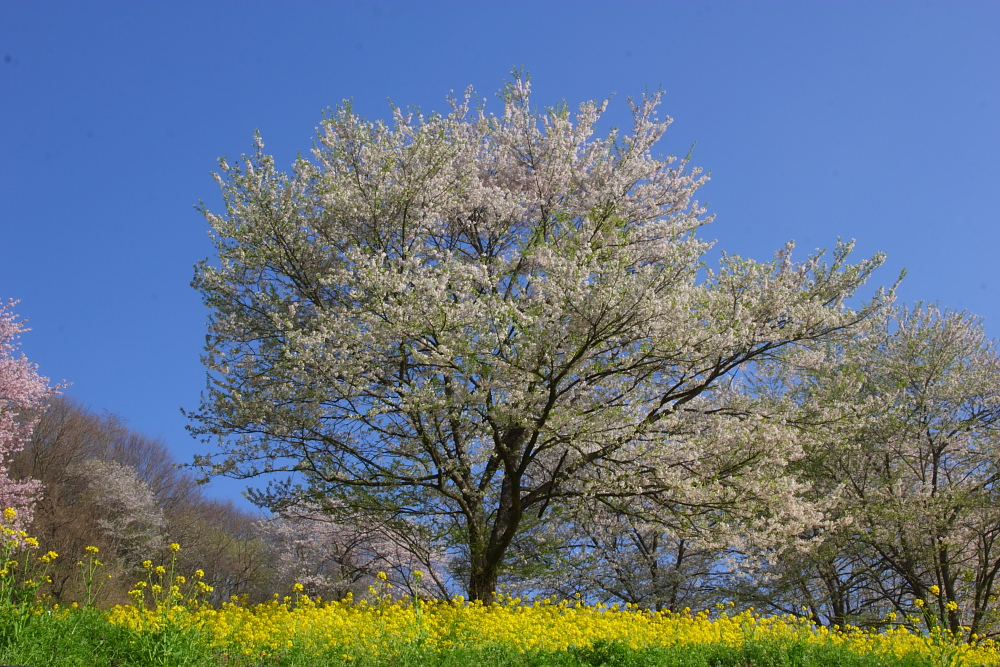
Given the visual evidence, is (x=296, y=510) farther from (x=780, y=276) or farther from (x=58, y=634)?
(x=780, y=276)

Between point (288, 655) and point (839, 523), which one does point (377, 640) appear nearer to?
point (288, 655)

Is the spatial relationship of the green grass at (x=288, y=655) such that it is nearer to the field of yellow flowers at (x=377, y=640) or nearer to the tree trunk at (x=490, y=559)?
the field of yellow flowers at (x=377, y=640)

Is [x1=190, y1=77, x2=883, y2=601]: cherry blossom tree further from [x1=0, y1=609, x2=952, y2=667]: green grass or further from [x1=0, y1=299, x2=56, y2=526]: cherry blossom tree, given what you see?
[x1=0, y1=299, x2=56, y2=526]: cherry blossom tree

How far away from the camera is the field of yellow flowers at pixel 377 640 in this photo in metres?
5.82

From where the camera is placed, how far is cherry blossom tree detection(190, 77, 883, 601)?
30.1ft

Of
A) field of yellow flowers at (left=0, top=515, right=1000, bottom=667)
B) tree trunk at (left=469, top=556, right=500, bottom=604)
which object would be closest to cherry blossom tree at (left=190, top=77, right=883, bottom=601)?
tree trunk at (left=469, top=556, right=500, bottom=604)

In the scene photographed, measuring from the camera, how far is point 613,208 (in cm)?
1109

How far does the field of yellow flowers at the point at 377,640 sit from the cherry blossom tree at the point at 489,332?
230cm

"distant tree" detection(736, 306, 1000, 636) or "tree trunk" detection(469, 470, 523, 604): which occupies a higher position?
"distant tree" detection(736, 306, 1000, 636)

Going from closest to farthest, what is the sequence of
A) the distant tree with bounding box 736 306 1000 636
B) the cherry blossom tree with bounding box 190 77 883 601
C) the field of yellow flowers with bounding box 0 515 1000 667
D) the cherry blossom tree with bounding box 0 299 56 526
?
the field of yellow flowers with bounding box 0 515 1000 667, the cherry blossom tree with bounding box 190 77 883 601, the distant tree with bounding box 736 306 1000 636, the cherry blossom tree with bounding box 0 299 56 526

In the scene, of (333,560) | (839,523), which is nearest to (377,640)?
(839,523)

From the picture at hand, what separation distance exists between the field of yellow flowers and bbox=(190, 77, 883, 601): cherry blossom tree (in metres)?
2.30

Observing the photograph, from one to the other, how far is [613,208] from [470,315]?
3.38 metres

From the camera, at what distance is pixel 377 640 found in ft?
22.1
